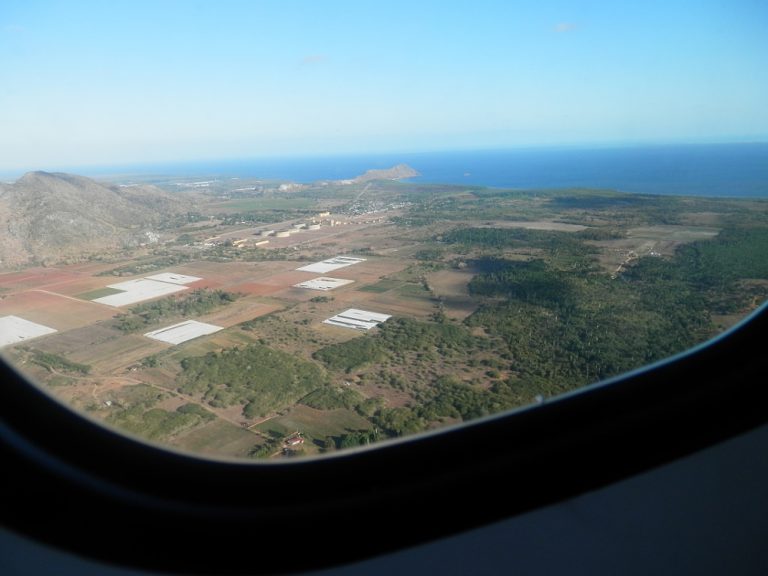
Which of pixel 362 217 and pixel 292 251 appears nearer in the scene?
pixel 292 251

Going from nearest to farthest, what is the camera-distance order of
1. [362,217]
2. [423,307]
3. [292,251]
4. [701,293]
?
[701,293] < [423,307] < [292,251] < [362,217]

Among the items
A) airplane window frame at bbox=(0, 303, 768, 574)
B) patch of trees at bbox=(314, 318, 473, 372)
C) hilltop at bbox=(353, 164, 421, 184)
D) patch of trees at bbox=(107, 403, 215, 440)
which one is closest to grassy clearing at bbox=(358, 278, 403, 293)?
patch of trees at bbox=(314, 318, 473, 372)

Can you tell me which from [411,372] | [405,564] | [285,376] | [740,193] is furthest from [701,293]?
[740,193]

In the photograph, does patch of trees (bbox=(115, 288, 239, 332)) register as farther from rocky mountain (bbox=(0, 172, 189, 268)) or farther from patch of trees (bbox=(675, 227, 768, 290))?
patch of trees (bbox=(675, 227, 768, 290))

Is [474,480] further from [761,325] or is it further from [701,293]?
[701,293]

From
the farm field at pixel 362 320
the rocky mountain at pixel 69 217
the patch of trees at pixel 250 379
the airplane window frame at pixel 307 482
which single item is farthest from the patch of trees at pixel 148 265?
the airplane window frame at pixel 307 482

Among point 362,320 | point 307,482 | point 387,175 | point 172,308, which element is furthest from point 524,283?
point 387,175

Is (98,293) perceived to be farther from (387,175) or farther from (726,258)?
(387,175)
